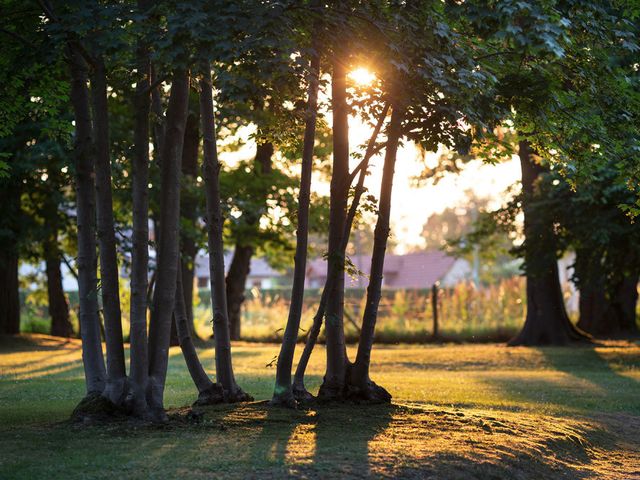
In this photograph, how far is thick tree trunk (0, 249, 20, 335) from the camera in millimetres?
27844

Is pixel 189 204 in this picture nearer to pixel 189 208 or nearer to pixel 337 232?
pixel 189 208

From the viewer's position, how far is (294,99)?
1047cm

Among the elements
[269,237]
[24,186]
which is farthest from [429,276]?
[24,186]

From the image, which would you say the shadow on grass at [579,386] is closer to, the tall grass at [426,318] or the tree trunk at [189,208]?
the tall grass at [426,318]

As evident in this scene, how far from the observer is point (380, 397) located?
1148 centimetres

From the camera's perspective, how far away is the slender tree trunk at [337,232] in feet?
37.0

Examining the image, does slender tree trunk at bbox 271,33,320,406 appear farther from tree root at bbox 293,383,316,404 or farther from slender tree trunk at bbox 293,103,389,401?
tree root at bbox 293,383,316,404

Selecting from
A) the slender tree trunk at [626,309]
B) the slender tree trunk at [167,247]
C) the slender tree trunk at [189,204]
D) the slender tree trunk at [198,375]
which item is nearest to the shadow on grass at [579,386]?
the slender tree trunk at [198,375]

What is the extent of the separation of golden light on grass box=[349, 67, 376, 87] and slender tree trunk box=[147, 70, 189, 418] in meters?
1.77

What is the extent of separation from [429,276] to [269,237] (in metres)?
54.9

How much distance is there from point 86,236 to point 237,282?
21.5 m

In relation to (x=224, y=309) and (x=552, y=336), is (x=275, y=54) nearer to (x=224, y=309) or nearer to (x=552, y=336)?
(x=224, y=309)

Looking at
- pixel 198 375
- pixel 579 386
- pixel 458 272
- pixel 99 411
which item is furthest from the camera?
pixel 458 272

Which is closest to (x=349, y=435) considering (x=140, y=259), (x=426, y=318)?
(x=140, y=259)
